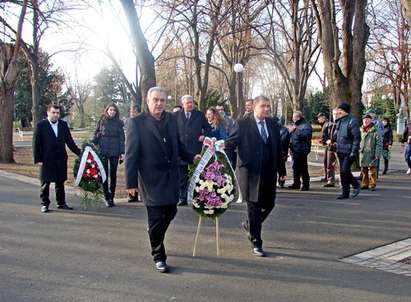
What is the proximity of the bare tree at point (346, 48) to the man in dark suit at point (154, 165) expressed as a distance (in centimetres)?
1020

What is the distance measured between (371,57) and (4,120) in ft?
107

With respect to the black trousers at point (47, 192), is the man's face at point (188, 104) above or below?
above

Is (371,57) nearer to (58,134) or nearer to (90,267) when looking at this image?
(58,134)

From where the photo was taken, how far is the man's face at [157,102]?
17.3ft

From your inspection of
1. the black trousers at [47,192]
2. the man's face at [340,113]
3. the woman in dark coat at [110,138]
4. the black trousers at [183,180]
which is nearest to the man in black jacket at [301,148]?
the man's face at [340,113]

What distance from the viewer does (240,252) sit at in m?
6.14

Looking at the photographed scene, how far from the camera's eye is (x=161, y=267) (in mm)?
5352

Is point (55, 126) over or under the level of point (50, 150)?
over

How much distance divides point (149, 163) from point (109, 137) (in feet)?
13.9

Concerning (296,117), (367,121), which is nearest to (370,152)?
(367,121)

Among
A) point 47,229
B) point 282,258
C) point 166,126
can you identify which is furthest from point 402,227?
point 47,229

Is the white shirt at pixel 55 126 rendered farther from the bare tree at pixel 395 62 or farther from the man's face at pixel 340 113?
the bare tree at pixel 395 62

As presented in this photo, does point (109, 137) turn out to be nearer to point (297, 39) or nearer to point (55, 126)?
point (55, 126)

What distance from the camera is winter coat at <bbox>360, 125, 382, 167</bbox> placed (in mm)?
11586
